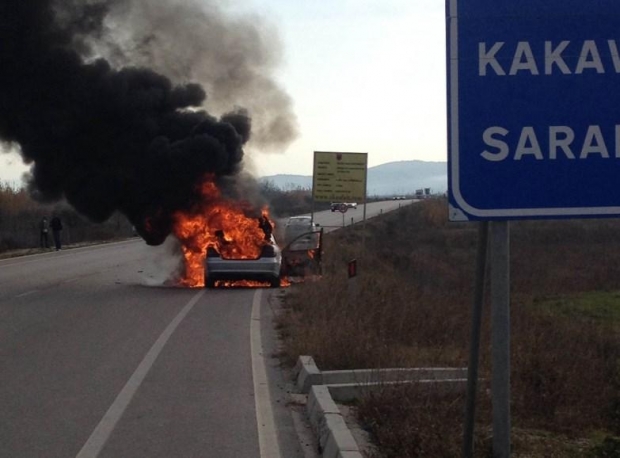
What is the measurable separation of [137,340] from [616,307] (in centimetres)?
1300

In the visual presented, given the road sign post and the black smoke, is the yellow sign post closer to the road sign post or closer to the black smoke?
the black smoke

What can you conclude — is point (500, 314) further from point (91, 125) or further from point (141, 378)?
point (91, 125)

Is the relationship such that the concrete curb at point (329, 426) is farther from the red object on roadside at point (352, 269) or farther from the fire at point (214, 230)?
the fire at point (214, 230)

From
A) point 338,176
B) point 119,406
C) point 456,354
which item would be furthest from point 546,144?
point 338,176

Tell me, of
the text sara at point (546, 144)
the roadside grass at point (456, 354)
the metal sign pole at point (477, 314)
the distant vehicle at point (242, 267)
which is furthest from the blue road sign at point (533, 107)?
the distant vehicle at point (242, 267)

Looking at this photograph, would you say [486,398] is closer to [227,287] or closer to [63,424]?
[63,424]

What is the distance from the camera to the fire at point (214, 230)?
2264cm

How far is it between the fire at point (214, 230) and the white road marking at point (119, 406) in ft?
28.2

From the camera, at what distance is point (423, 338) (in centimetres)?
1219

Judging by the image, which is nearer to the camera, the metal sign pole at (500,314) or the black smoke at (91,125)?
the metal sign pole at (500,314)

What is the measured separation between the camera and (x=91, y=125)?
88.4 ft

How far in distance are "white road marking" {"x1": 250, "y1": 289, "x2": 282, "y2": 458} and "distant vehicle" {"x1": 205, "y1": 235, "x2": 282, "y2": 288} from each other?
7.61 m

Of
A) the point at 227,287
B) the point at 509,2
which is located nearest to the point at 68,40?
the point at 227,287

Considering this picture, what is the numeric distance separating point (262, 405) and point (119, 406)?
4.34 ft
